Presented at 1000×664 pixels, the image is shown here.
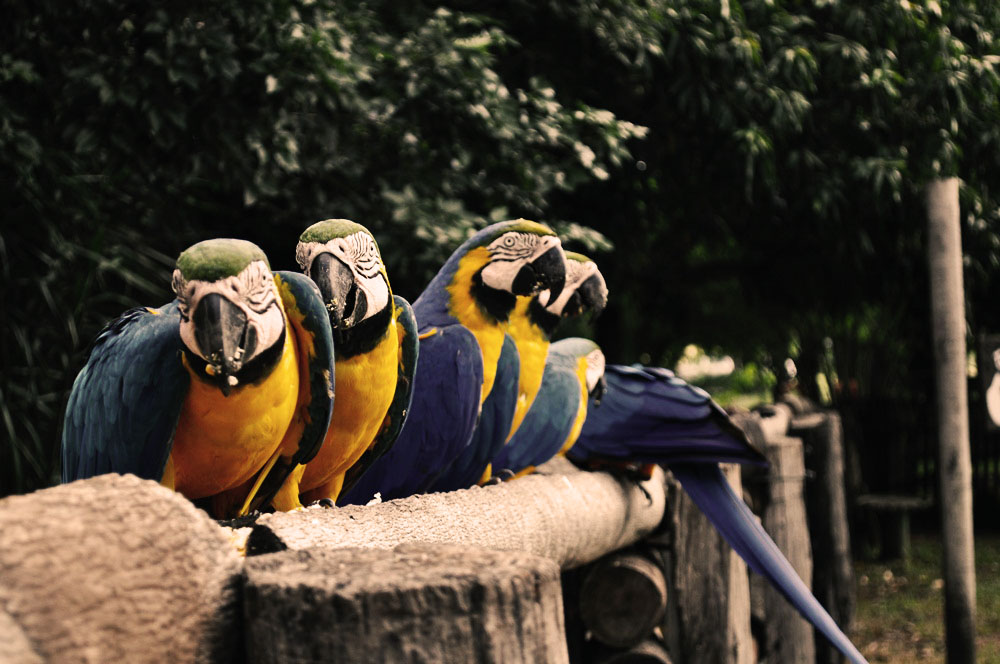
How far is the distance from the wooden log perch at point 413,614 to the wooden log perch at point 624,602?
222 cm

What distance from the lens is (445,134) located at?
12.2 ft

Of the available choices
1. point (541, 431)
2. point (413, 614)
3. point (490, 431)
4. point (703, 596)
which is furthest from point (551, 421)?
point (413, 614)

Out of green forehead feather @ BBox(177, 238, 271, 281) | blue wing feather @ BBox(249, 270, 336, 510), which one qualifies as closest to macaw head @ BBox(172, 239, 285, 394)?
green forehead feather @ BBox(177, 238, 271, 281)

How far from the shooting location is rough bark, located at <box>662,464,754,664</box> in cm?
280

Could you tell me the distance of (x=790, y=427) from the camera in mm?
4945

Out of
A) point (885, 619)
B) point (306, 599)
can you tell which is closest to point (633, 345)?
point (885, 619)

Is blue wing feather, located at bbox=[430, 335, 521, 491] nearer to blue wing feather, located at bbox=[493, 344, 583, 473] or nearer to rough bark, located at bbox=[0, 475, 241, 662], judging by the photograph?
blue wing feather, located at bbox=[493, 344, 583, 473]

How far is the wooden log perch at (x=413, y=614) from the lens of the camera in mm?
695

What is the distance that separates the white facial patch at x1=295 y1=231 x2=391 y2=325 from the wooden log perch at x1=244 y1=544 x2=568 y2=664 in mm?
958

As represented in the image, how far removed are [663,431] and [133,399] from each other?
1.71 m

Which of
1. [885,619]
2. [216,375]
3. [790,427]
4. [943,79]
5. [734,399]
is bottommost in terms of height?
[734,399]

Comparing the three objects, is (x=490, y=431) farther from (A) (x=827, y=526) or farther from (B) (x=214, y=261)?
(A) (x=827, y=526)

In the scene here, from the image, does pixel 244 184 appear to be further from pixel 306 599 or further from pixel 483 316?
pixel 306 599

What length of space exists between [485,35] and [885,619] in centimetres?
439
